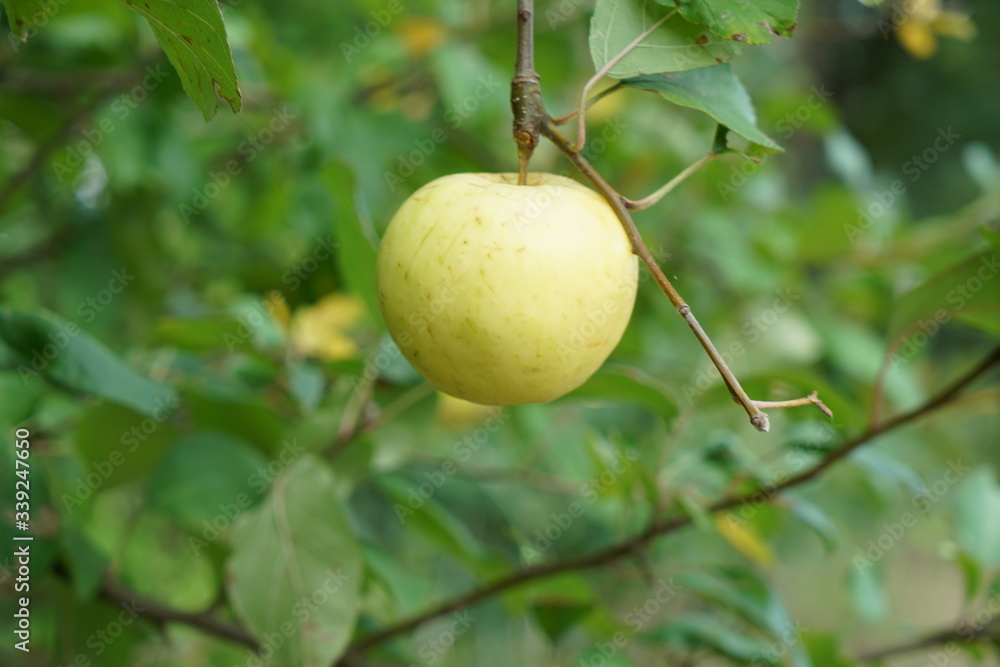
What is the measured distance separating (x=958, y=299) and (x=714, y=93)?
11.0 inches

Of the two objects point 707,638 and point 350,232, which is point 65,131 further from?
point 707,638

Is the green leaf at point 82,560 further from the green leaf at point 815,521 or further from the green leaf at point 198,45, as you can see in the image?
the green leaf at point 815,521

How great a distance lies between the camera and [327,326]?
1.02 meters

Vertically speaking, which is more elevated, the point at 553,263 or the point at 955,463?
the point at 553,263

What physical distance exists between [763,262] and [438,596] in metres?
0.73

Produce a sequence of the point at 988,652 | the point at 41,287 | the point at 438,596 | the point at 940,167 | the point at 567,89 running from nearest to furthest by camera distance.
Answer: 1. the point at 988,652
2. the point at 41,287
3. the point at 438,596
4. the point at 567,89
5. the point at 940,167

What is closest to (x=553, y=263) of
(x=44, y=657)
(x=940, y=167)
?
(x=44, y=657)

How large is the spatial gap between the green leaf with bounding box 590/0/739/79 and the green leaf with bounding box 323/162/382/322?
0.22m

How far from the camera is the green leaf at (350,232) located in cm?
53

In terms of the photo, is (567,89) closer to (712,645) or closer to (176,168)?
(176,168)

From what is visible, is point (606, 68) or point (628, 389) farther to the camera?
point (628, 389)

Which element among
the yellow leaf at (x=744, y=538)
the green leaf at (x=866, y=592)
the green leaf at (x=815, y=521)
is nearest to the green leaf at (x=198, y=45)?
the green leaf at (x=815, y=521)

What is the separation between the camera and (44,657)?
2.83 ft

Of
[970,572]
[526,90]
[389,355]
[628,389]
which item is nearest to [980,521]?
[970,572]
